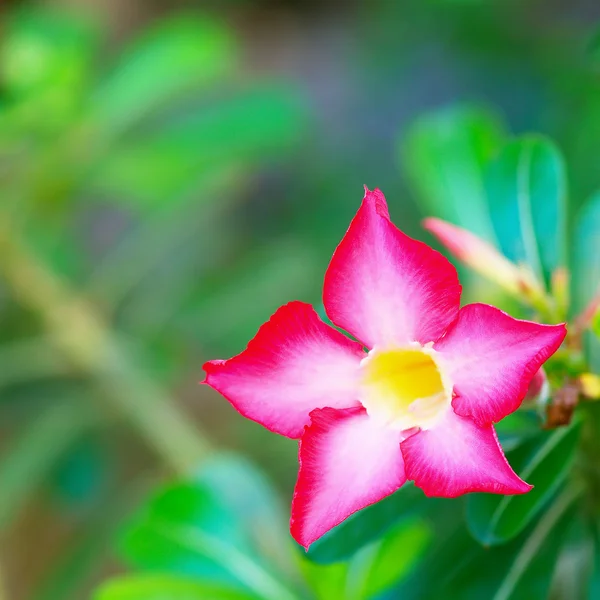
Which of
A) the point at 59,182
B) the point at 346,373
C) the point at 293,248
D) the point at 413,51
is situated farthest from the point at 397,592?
the point at 413,51

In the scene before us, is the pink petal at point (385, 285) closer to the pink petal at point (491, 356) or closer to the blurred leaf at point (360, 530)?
the pink petal at point (491, 356)

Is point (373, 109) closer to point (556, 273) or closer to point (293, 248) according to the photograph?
point (293, 248)

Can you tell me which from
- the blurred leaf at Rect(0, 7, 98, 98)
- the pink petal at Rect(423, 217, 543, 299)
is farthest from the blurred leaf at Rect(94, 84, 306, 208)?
the pink petal at Rect(423, 217, 543, 299)

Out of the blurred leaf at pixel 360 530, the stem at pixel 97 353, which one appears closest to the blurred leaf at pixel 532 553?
the blurred leaf at pixel 360 530

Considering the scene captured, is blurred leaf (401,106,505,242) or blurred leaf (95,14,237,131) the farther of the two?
blurred leaf (95,14,237,131)

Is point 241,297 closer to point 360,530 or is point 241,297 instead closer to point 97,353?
point 97,353

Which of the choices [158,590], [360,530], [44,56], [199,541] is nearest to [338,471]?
[360,530]

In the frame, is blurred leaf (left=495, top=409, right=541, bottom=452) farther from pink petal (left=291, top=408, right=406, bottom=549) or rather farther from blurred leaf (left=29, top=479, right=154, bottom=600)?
blurred leaf (left=29, top=479, right=154, bottom=600)
